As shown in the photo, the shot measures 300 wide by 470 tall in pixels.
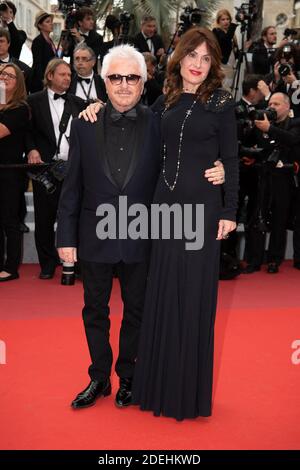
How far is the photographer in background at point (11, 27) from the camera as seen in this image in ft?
22.1

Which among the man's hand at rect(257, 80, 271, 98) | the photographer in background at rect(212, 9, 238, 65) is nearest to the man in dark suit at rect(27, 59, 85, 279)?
the man's hand at rect(257, 80, 271, 98)

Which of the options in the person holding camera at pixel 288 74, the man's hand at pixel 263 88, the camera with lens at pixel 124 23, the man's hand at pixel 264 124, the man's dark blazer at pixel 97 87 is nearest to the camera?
the man's hand at pixel 264 124

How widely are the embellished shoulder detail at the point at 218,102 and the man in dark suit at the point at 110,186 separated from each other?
0.85ft

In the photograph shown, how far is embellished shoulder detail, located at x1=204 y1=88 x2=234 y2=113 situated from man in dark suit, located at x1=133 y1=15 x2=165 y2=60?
520 centimetres

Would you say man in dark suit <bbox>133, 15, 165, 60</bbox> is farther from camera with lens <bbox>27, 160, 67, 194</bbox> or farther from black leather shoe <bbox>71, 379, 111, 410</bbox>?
black leather shoe <bbox>71, 379, 111, 410</bbox>

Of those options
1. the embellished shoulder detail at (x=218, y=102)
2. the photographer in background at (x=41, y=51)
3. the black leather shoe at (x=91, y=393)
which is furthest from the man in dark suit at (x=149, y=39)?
the black leather shoe at (x=91, y=393)

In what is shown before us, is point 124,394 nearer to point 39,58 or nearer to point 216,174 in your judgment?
point 216,174

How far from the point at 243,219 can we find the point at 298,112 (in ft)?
4.34

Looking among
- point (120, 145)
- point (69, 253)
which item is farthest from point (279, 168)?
point (69, 253)

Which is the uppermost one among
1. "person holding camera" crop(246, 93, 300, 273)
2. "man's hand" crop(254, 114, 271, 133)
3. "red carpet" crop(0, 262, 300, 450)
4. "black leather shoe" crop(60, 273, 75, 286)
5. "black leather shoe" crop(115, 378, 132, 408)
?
"man's hand" crop(254, 114, 271, 133)

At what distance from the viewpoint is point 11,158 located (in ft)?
17.5

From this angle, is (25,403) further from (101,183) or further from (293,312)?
(293,312)

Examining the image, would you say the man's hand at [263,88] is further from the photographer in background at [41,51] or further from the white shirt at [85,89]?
the photographer in background at [41,51]

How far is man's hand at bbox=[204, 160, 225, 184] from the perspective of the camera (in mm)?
2592
